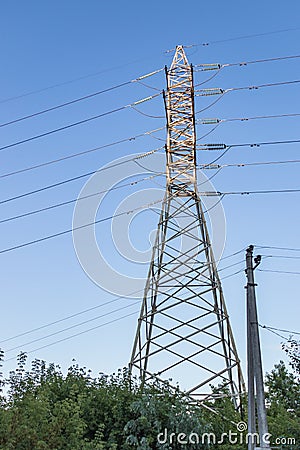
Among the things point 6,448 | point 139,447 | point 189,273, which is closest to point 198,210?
point 189,273

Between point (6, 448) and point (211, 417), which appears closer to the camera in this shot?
point (6, 448)

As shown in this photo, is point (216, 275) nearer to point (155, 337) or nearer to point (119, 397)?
point (155, 337)

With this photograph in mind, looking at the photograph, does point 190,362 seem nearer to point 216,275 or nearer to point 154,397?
point 154,397

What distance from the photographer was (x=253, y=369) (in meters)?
8.23

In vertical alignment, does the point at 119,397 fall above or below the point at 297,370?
below

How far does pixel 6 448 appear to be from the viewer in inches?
261

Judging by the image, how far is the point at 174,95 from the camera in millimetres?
12500

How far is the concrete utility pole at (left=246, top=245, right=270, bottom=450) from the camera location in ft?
25.4

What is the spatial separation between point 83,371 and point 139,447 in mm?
2461

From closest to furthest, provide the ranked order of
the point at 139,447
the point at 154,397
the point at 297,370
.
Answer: the point at 139,447
the point at 154,397
the point at 297,370

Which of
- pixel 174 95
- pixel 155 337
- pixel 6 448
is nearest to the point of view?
pixel 6 448

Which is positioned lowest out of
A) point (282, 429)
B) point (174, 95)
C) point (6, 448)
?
point (6, 448)

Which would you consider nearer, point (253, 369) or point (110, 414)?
point (253, 369)

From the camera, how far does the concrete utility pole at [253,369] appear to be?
Result: 25.4 feet
